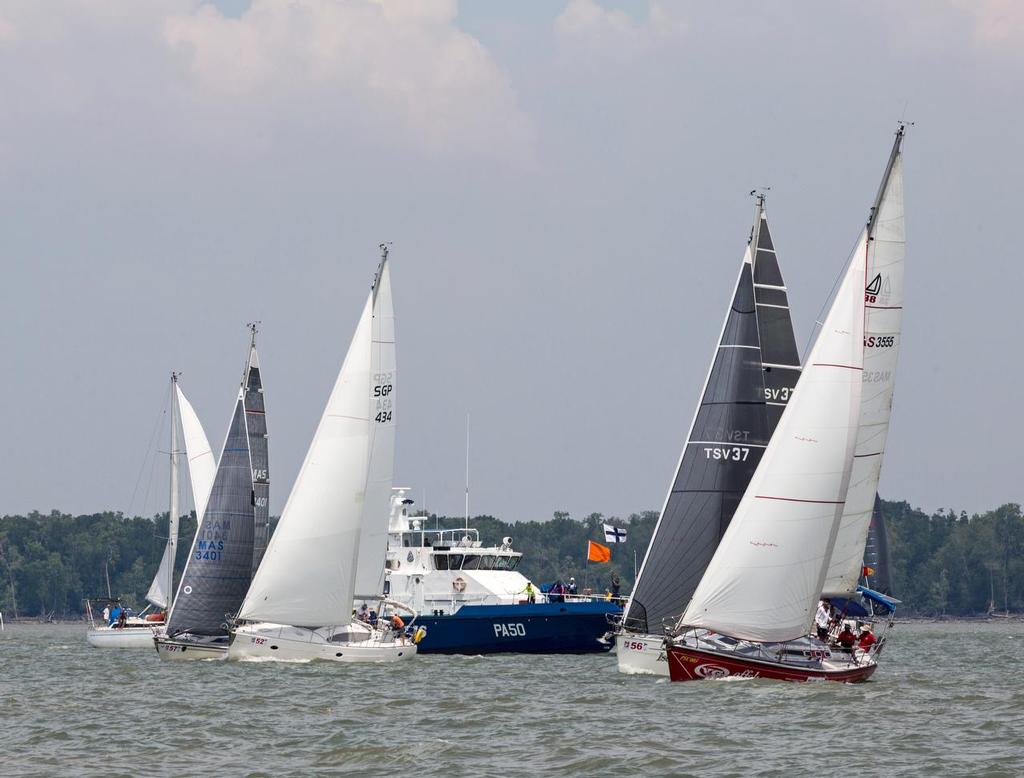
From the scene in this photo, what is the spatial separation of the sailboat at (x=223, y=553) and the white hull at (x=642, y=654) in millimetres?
12089

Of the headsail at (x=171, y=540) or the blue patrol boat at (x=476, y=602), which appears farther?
the headsail at (x=171, y=540)

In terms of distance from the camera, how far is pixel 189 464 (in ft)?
209

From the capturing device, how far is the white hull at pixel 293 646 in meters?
41.3

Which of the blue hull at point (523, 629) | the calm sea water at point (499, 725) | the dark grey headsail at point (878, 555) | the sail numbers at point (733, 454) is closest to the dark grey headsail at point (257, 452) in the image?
the calm sea water at point (499, 725)

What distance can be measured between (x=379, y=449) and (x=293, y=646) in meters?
5.65

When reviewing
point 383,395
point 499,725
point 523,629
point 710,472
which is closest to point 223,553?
point 383,395

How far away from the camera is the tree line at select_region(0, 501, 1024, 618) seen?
7087 inches

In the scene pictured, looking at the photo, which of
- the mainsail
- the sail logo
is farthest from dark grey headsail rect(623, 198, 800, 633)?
the mainsail

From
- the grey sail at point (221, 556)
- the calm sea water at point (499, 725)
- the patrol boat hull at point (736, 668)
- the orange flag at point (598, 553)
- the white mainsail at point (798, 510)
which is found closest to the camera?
the calm sea water at point (499, 725)

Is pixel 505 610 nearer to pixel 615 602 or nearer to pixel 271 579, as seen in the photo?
pixel 615 602

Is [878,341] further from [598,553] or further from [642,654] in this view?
[598,553]

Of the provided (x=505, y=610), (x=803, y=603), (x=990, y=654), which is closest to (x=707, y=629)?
(x=803, y=603)

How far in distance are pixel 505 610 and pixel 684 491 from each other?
1447cm

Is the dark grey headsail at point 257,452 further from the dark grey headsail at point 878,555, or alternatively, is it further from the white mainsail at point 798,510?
the dark grey headsail at point 878,555
